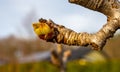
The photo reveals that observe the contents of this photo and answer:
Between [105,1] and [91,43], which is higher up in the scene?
[105,1]

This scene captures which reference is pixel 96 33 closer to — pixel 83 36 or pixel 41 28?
pixel 83 36

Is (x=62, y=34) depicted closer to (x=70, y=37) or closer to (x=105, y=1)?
(x=70, y=37)

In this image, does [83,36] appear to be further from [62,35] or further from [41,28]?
[41,28]

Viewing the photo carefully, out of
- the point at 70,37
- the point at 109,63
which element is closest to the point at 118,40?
the point at 109,63

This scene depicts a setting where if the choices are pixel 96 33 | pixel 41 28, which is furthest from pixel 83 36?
pixel 41 28
